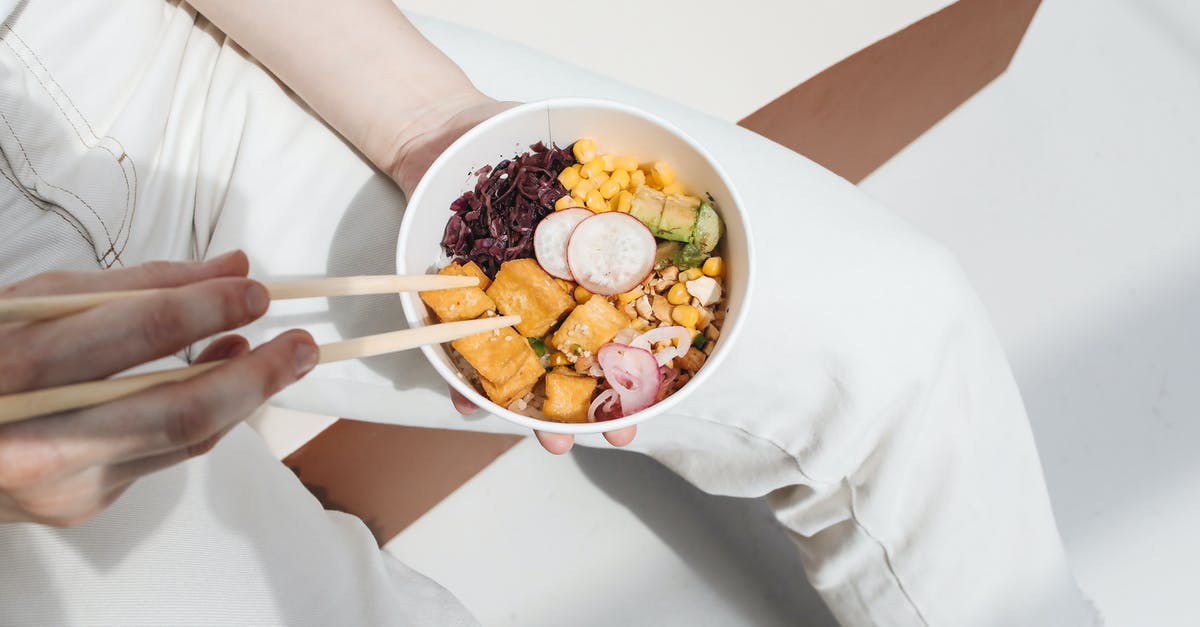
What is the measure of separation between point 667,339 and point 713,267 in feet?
0.32

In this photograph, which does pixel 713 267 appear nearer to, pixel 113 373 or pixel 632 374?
pixel 632 374

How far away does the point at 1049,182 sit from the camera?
182cm

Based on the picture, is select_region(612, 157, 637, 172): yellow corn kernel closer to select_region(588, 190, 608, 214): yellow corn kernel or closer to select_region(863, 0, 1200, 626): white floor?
select_region(588, 190, 608, 214): yellow corn kernel

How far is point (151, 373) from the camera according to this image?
521 mm

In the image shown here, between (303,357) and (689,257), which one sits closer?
(303,357)

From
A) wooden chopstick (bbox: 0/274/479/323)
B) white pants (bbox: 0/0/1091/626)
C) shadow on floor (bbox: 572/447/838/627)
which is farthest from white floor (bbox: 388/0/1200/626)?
wooden chopstick (bbox: 0/274/479/323)

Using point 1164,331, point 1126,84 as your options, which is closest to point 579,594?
point 1164,331

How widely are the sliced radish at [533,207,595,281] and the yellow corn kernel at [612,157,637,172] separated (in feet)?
0.24

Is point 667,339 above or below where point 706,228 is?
below

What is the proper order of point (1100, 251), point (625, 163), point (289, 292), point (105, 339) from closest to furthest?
1. point (105, 339)
2. point (289, 292)
3. point (625, 163)
4. point (1100, 251)

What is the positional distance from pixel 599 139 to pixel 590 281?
169 mm

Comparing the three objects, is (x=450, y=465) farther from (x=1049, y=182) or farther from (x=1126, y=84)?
(x=1126, y=84)

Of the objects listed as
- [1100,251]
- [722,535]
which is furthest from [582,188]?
[1100,251]

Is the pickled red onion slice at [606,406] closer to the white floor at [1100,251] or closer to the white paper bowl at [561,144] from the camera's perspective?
the white paper bowl at [561,144]
